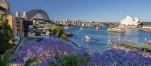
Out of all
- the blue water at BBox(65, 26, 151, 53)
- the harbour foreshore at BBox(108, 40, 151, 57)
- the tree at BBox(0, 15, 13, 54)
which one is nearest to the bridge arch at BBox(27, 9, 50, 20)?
the blue water at BBox(65, 26, 151, 53)

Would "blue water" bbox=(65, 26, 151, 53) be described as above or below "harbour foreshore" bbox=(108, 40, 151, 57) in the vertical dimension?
below

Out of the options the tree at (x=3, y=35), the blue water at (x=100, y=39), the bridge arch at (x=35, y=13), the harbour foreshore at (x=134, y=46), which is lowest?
the blue water at (x=100, y=39)

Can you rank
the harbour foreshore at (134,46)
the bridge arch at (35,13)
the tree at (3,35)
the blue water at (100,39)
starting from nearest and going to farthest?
the tree at (3,35) < the harbour foreshore at (134,46) < the blue water at (100,39) < the bridge arch at (35,13)

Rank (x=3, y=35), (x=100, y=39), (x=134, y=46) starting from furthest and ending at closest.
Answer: (x=100, y=39) < (x=134, y=46) < (x=3, y=35)

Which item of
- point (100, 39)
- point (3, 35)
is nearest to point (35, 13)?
point (100, 39)

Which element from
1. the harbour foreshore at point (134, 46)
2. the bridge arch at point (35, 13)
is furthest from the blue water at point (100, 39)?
the bridge arch at point (35, 13)

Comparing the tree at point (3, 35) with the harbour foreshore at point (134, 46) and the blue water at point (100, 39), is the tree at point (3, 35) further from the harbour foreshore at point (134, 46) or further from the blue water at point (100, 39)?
the harbour foreshore at point (134, 46)

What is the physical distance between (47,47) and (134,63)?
3978mm

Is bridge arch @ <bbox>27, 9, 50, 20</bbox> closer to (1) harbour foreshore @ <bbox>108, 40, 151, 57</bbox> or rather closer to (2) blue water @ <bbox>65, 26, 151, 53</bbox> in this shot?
(2) blue water @ <bbox>65, 26, 151, 53</bbox>

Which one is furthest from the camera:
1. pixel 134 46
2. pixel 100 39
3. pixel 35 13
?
pixel 35 13

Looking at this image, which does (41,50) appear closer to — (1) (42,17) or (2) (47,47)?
(2) (47,47)

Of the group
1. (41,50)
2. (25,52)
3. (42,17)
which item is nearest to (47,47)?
(41,50)

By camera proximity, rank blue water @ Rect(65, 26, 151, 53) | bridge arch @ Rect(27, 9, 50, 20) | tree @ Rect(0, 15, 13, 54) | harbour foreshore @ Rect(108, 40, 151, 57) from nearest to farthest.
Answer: tree @ Rect(0, 15, 13, 54) → harbour foreshore @ Rect(108, 40, 151, 57) → blue water @ Rect(65, 26, 151, 53) → bridge arch @ Rect(27, 9, 50, 20)

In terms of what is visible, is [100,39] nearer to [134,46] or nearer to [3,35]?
[134,46]
